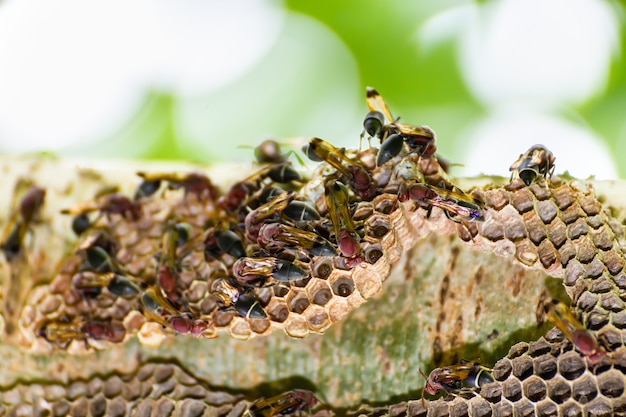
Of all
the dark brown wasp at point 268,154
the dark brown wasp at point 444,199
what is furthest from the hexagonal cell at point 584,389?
the dark brown wasp at point 268,154

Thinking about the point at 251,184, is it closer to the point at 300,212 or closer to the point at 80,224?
the point at 300,212

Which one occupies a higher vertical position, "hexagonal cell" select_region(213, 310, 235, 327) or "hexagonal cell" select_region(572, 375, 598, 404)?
"hexagonal cell" select_region(213, 310, 235, 327)

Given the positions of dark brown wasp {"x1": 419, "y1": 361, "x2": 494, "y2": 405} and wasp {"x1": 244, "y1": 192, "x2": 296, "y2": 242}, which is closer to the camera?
dark brown wasp {"x1": 419, "y1": 361, "x2": 494, "y2": 405}

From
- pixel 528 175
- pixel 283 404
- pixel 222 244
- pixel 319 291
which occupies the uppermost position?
pixel 528 175

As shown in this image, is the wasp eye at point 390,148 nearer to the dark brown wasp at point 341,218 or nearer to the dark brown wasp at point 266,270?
the dark brown wasp at point 341,218

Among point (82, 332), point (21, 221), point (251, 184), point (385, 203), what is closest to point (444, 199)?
point (385, 203)

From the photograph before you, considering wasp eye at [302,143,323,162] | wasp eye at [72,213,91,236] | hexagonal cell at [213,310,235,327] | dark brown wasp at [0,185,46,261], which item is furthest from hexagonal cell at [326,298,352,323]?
dark brown wasp at [0,185,46,261]

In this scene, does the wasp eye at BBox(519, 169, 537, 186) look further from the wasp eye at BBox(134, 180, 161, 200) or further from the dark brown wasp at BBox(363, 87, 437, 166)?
the wasp eye at BBox(134, 180, 161, 200)
